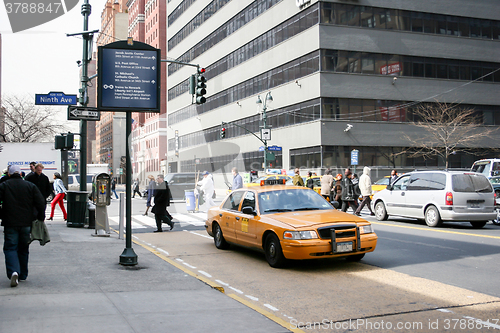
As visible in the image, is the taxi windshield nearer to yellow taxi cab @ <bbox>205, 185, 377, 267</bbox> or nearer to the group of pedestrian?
yellow taxi cab @ <bbox>205, 185, 377, 267</bbox>

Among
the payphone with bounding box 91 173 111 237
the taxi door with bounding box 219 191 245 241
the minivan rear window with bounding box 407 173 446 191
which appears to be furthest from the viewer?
the minivan rear window with bounding box 407 173 446 191

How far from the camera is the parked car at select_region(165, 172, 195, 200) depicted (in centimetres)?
3104

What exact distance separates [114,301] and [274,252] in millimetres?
3380

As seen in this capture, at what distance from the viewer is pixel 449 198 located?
14281 millimetres

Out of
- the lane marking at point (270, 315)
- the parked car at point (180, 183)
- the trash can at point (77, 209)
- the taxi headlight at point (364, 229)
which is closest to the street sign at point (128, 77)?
the lane marking at point (270, 315)

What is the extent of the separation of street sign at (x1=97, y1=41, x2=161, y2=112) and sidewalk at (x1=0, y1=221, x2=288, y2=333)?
2928 millimetres

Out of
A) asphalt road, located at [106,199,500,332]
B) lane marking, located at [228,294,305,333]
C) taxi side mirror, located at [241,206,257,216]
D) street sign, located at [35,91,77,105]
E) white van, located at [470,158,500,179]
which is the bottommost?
asphalt road, located at [106,199,500,332]

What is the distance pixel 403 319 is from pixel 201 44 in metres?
57.4

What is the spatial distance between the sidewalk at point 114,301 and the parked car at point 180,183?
21.8m

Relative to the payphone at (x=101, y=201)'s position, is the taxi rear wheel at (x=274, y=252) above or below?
below

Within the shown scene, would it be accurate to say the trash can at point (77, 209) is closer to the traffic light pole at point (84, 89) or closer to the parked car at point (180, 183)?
the traffic light pole at point (84, 89)

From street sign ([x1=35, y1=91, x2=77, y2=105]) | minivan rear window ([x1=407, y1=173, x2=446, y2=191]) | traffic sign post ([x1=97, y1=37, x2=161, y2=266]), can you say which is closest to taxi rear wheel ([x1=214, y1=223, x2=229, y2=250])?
traffic sign post ([x1=97, y1=37, x2=161, y2=266])

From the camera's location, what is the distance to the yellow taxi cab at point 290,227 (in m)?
8.09

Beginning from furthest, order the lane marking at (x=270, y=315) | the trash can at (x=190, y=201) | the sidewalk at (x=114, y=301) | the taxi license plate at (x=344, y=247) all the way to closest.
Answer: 1. the trash can at (x=190, y=201)
2. the taxi license plate at (x=344, y=247)
3. the lane marking at (x=270, y=315)
4. the sidewalk at (x=114, y=301)
